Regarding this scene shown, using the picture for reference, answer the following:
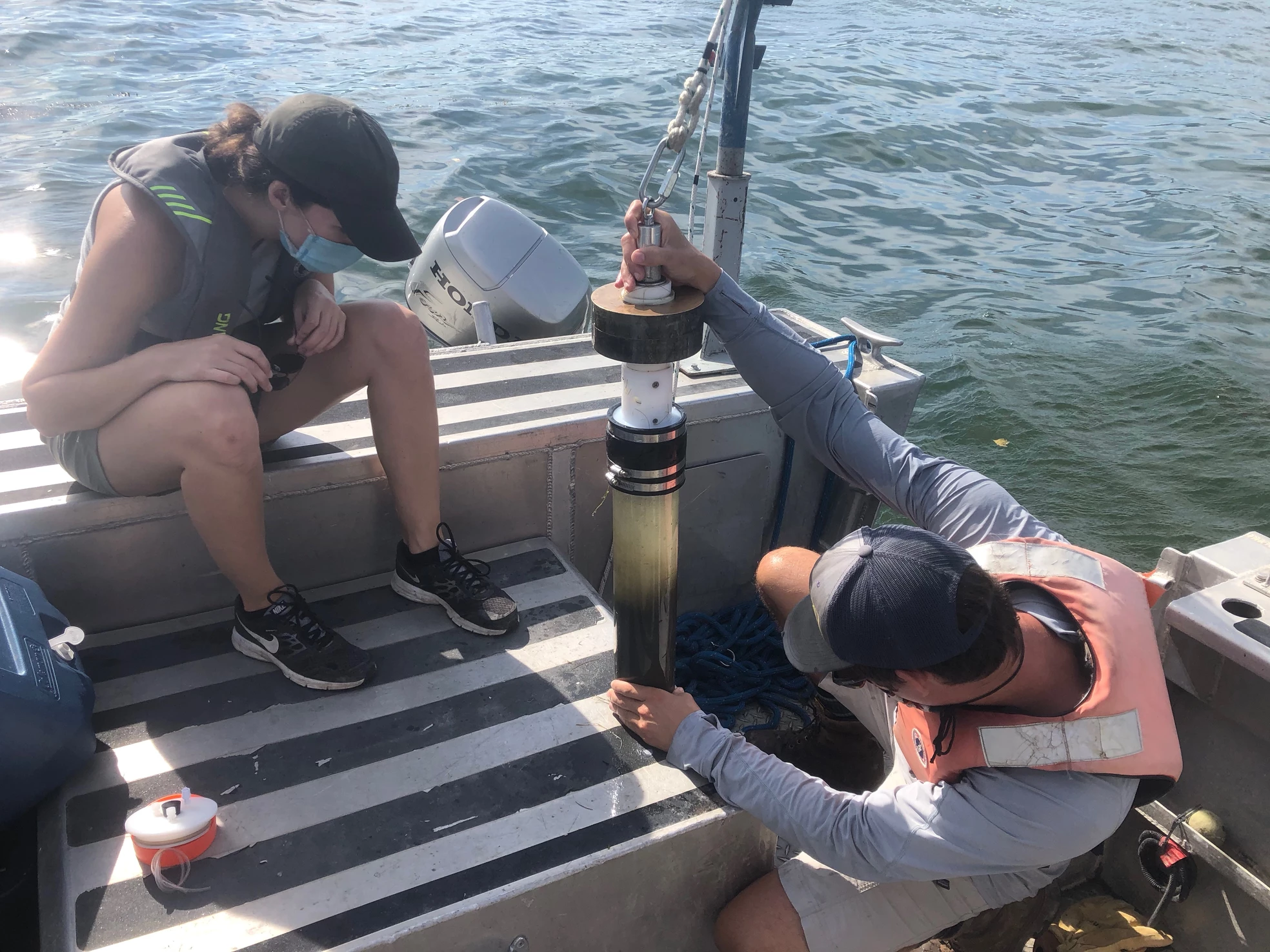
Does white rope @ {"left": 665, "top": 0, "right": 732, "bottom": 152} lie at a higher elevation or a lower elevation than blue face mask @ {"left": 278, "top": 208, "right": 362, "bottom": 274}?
higher

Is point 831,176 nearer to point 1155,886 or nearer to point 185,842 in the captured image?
point 1155,886

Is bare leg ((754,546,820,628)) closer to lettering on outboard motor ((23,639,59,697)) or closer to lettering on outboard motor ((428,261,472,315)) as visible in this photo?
lettering on outboard motor ((23,639,59,697))

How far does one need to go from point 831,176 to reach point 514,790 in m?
9.75

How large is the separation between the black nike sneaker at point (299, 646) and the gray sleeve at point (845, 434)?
1259 mm

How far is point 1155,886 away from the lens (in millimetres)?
2287

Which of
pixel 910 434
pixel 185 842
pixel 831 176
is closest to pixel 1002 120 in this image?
pixel 831 176

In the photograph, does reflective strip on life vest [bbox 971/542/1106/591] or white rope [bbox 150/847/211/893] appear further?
reflective strip on life vest [bbox 971/542/1106/591]

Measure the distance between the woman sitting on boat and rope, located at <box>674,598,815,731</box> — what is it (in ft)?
4.00

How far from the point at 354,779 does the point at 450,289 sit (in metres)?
2.61

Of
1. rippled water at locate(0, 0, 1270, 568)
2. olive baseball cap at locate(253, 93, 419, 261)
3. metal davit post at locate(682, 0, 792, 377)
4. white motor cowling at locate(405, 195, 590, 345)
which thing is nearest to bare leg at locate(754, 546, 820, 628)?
metal davit post at locate(682, 0, 792, 377)

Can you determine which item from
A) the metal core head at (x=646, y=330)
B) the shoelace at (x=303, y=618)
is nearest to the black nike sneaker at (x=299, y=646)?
the shoelace at (x=303, y=618)

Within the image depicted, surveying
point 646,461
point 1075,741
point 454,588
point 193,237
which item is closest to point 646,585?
point 646,461

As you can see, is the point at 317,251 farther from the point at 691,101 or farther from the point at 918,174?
the point at 918,174

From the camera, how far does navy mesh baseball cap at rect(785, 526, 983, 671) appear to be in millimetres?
1517
